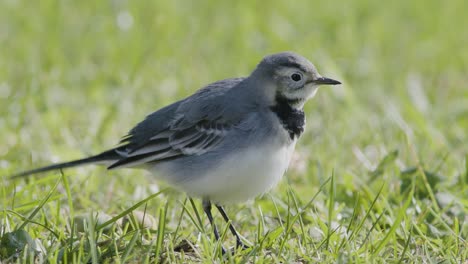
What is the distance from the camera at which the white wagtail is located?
543 cm

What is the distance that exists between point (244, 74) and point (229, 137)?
13.1 ft

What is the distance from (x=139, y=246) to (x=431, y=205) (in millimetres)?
2039

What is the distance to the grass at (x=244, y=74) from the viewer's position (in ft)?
16.3

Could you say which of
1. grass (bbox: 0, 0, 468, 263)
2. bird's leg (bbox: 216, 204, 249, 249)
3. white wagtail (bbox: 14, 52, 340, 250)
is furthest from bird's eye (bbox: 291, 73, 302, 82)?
bird's leg (bbox: 216, 204, 249, 249)

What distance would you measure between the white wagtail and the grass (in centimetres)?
25

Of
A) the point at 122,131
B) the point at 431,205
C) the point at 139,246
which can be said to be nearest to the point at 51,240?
the point at 139,246

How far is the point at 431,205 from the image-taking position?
5691mm

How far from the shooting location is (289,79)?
5.77 metres

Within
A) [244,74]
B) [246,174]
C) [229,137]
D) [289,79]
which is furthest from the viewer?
[244,74]

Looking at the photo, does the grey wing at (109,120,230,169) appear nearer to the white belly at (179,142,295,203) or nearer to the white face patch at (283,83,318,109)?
the white belly at (179,142,295,203)

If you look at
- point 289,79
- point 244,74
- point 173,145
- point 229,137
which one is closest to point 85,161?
point 173,145

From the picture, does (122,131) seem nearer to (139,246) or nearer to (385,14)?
(139,246)

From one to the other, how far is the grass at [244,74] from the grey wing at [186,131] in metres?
0.42

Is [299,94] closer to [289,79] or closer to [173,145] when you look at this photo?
[289,79]
